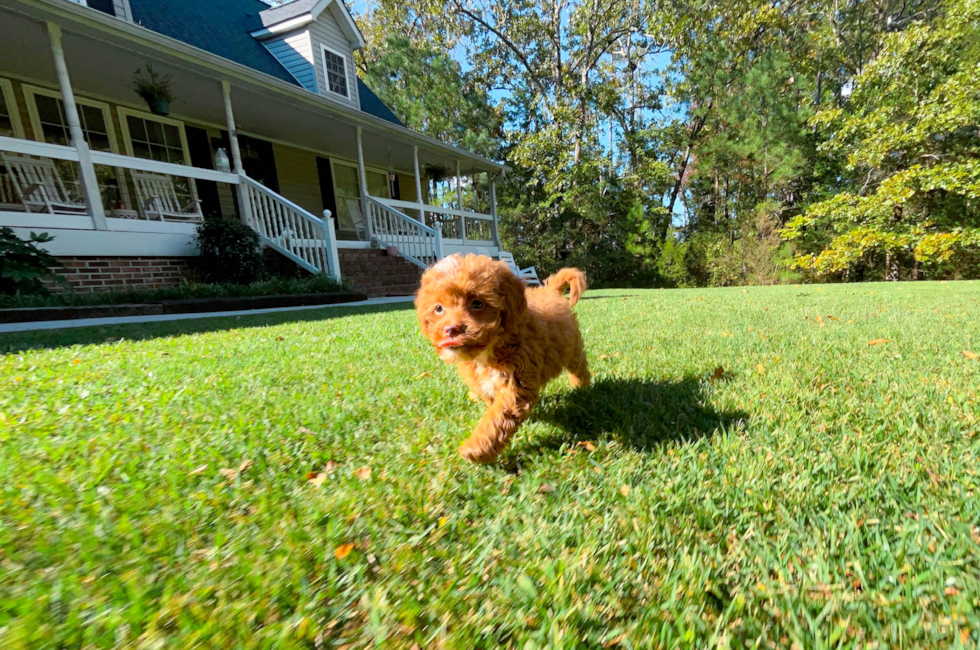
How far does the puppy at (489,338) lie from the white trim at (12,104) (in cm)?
1189

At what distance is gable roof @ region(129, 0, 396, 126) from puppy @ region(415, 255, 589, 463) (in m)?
12.8

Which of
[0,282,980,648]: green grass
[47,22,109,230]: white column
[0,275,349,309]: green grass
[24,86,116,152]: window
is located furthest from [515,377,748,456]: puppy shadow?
[24,86,116,152]: window

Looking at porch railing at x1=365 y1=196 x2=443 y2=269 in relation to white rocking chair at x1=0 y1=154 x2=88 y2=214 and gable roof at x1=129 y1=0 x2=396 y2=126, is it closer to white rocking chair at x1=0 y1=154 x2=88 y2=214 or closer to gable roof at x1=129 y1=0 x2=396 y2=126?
gable roof at x1=129 y1=0 x2=396 y2=126

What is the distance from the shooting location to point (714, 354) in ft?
12.2

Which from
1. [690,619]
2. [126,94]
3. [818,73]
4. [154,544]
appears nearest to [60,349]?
[154,544]

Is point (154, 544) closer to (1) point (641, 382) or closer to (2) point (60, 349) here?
(1) point (641, 382)

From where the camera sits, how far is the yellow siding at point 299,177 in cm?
1336

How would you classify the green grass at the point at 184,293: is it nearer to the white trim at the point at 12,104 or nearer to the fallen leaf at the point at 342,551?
the white trim at the point at 12,104

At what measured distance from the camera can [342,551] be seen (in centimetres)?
136

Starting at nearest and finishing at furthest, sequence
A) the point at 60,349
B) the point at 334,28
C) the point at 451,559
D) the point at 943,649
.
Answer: the point at 943,649, the point at 451,559, the point at 60,349, the point at 334,28

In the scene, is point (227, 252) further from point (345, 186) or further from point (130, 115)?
point (345, 186)

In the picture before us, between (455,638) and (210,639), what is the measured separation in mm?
581

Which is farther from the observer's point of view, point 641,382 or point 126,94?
point 126,94

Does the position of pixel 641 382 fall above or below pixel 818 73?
below
